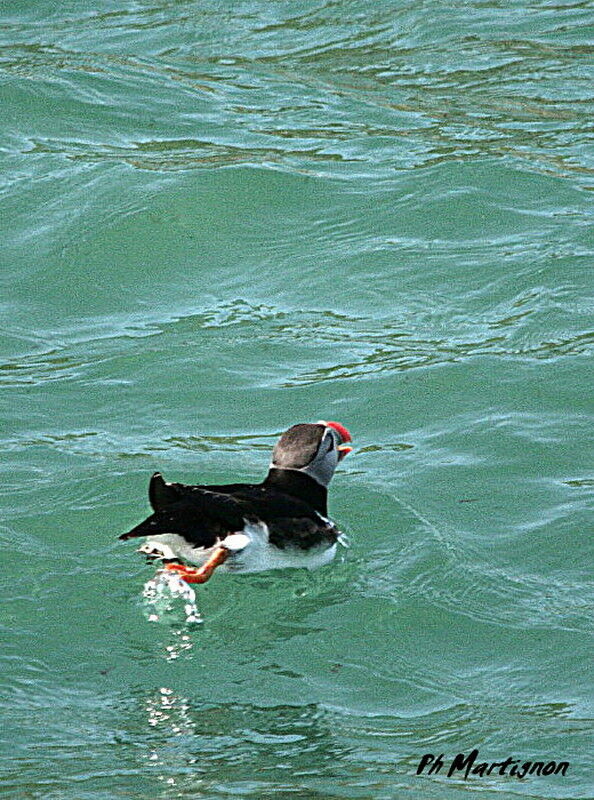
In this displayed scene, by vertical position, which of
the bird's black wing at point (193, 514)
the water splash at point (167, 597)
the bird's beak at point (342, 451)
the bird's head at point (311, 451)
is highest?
the bird's black wing at point (193, 514)

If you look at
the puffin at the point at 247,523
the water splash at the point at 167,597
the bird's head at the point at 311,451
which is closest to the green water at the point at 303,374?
the water splash at the point at 167,597

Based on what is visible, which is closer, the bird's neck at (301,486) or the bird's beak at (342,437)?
the bird's neck at (301,486)

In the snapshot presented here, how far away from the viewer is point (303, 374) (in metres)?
9.38

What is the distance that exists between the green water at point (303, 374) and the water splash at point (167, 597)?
0.19 feet

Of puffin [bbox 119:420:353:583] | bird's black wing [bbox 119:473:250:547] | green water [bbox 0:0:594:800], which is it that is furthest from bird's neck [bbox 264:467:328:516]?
bird's black wing [bbox 119:473:250:547]

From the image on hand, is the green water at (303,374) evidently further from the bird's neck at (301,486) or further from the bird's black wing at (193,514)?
the bird's black wing at (193,514)

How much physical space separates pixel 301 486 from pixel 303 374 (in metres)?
2.09

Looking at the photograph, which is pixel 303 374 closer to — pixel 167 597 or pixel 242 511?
pixel 242 511

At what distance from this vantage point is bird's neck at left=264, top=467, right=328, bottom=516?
7.34 m

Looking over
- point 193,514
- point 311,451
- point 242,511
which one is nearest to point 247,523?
point 242,511

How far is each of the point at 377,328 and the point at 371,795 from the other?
521 centimetres

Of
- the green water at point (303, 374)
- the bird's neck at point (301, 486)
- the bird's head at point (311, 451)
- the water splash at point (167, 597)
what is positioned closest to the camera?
the green water at point (303, 374)

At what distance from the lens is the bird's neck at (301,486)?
24.1ft

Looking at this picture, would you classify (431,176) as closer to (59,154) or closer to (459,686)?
(59,154)
